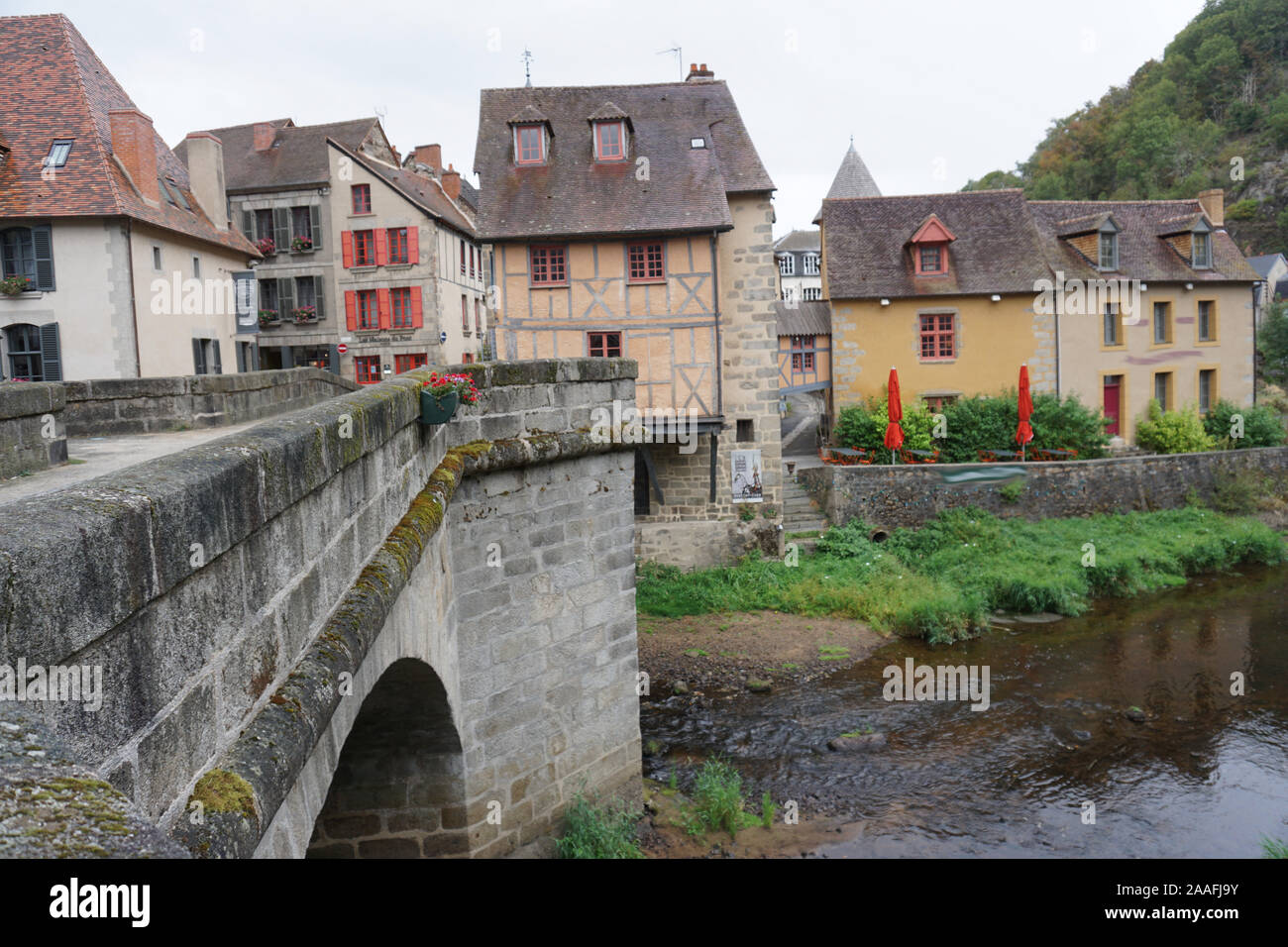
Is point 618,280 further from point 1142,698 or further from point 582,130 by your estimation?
point 1142,698

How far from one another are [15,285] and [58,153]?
9.81ft

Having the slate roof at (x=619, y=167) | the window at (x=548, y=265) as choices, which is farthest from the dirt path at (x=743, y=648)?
the slate roof at (x=619, y=167)

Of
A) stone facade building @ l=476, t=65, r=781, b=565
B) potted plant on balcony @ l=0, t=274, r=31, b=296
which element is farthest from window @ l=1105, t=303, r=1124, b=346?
potted plant on balcony @ l=0, t=274, r=31, b=296

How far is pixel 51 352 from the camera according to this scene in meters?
20.2

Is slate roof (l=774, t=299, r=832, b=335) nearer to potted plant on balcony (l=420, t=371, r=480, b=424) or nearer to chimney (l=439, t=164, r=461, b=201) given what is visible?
chimney (l=439, t=164, r=461, b=201)

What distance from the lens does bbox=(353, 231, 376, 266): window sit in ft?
97.0

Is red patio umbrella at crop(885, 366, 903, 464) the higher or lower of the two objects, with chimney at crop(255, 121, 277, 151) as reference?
lower

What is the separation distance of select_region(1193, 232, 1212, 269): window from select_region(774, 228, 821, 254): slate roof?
33772 mm

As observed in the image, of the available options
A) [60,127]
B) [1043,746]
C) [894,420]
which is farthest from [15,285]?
[1043,746]

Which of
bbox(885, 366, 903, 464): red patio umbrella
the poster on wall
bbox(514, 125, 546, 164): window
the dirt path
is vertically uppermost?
bbox(514, 125, 546, 164): window

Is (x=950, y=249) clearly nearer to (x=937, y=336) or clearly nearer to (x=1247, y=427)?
(x=937, y=336)

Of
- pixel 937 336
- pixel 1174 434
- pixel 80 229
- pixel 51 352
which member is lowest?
pixel 1174 434

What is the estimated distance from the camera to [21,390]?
6031mm
